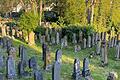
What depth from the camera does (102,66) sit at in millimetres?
13820

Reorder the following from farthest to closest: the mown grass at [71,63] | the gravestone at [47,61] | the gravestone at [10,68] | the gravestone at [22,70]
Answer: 1. the gravestone at [47,61]
2. the mown grass at [71,63]
3. the gravestone at [22,70]
4. the gravestone at [10,68]

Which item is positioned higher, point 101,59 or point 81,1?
point 81,1

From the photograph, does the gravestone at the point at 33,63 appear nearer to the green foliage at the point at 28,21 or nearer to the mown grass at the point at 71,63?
the mown grass at the point at 71,63

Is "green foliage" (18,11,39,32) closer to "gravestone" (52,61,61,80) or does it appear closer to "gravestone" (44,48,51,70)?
"gravestone" (44,48,51,70)

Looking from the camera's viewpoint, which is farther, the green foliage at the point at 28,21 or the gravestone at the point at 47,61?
the green foliage at the point at 28,21

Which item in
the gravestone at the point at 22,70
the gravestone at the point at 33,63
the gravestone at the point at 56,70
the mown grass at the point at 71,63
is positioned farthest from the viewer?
the mown grass at the point at 71,63

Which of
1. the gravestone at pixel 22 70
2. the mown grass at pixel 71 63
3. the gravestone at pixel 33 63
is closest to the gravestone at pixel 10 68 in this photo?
the gravestone at pixel 22 70

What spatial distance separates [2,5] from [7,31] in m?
15.1

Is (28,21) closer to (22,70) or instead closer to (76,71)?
(22,70)

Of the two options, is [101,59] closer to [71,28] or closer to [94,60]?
[94,60]

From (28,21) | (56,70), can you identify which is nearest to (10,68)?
(56,70)

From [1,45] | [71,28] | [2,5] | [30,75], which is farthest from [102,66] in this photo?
[2,5]

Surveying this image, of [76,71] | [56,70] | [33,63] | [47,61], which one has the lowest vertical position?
[76,71]

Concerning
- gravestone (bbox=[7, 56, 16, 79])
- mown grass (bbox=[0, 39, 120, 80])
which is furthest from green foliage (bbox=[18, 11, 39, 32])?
gravestone (bbox=[7, 56, 16, 79])
